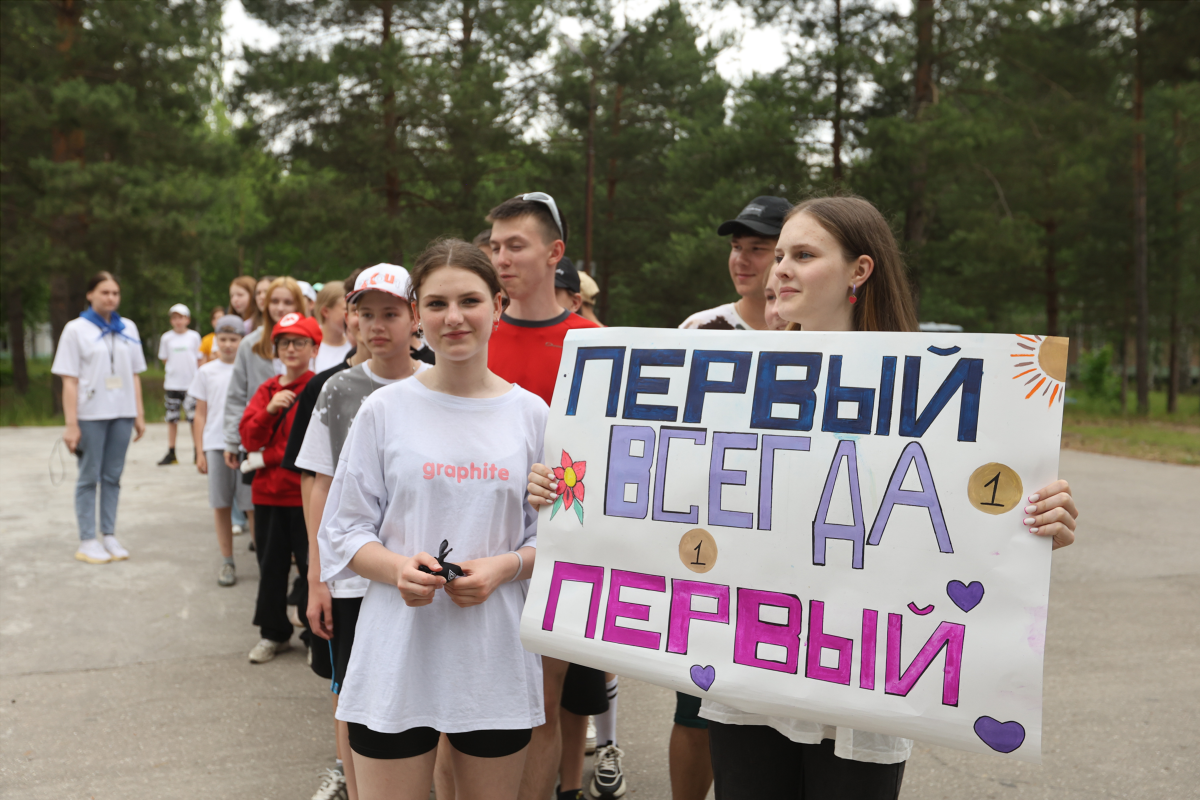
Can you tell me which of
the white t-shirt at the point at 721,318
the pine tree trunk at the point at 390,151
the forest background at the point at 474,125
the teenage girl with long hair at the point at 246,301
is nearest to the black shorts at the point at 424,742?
the white t-shirt at the point at 721,318

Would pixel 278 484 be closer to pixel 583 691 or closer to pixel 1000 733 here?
pixel 583 691

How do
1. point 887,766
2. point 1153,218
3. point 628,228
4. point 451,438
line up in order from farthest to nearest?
point 628,228, point 1153,218, point 451,438, point 887,766

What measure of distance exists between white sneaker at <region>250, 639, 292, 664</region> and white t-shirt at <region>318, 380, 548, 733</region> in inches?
113

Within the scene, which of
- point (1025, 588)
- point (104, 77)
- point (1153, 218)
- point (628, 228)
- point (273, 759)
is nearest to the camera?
point (1025, 588)

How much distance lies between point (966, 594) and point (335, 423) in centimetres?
197

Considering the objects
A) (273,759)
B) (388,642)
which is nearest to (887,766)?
(388,642)

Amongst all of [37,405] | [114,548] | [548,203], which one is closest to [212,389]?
[114,548]

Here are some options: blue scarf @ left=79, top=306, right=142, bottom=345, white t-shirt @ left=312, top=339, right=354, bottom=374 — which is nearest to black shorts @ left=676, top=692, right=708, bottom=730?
white t-shirt @ left=312, top=339, right=354, bottom=374

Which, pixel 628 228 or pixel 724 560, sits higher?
pixel 628 228

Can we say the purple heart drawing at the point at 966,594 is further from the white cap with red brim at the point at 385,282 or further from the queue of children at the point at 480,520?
the white cap with red brim at the point at 385,282

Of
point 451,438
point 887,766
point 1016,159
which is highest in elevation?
point 1016,159

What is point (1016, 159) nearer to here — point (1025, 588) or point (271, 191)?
point (271, 191)

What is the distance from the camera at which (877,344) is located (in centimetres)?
190

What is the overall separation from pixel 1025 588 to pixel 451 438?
1.34 m
